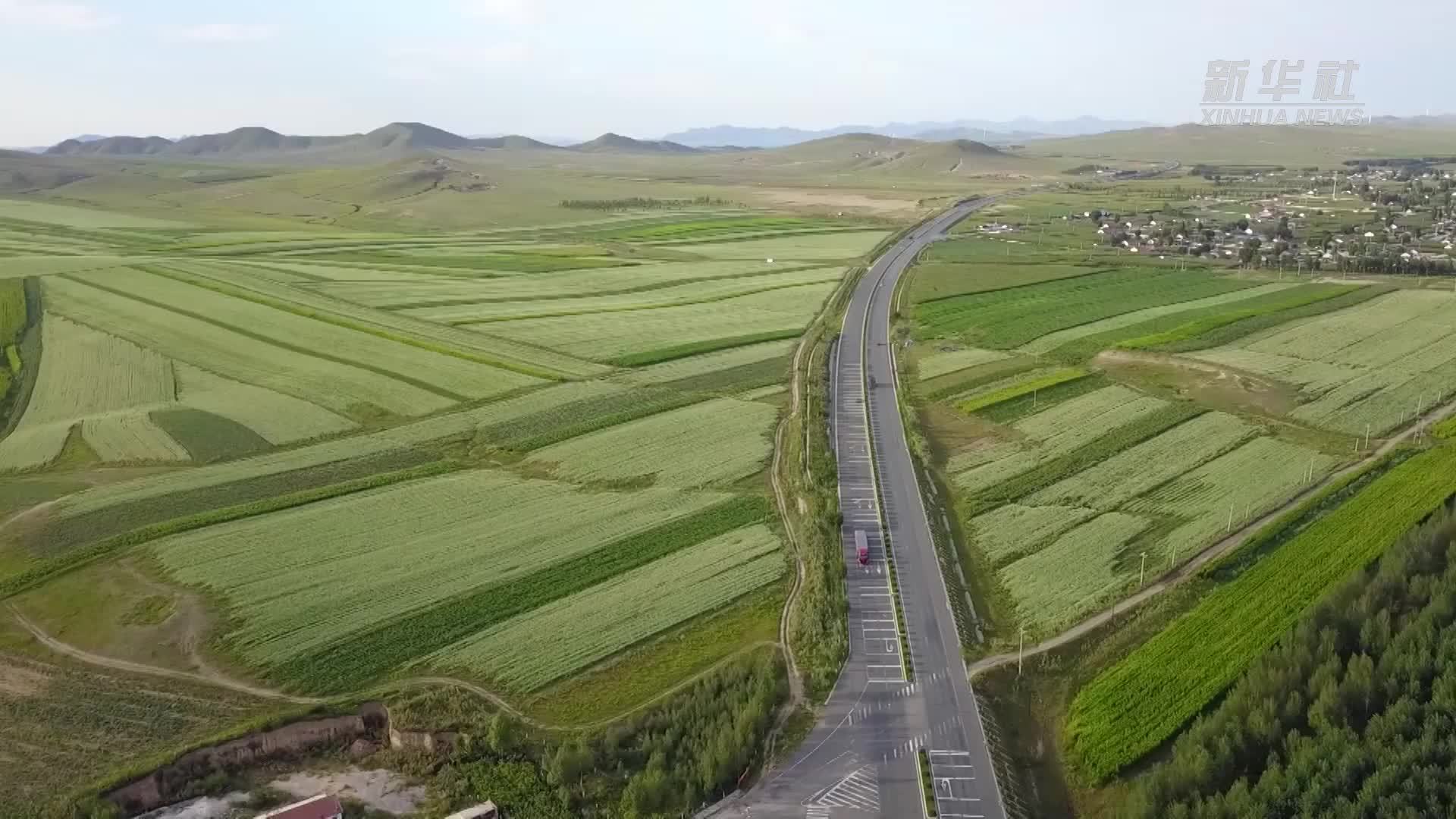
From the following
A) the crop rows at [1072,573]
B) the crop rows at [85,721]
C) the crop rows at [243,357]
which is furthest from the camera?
the crop rows at [243,357]

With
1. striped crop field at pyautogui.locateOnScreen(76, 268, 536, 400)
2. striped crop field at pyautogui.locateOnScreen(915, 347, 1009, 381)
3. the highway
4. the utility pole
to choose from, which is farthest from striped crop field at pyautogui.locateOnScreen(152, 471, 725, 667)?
striped crop field at pyautogui.locateOnScreen(915, 347, 1009, 381)

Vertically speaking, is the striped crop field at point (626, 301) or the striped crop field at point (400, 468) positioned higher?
the striped crop field at point (626, 301)

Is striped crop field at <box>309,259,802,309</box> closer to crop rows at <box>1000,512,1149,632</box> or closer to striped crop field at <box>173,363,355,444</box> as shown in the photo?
striped crop field at <box>173,363,355,444</box>

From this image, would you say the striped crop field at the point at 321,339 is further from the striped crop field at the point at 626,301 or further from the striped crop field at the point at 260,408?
the striped crop field at the point at 626,301

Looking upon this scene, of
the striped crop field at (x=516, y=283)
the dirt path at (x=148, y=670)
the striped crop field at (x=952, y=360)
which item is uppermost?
the striped crop field at (x=516, y=283)

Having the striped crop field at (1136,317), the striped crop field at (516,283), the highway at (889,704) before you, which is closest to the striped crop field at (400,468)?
the striped crop field at (516,283)

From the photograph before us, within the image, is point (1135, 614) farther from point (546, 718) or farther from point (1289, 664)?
point (546, 718)

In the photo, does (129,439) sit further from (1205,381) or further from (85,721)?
(1205,381)
